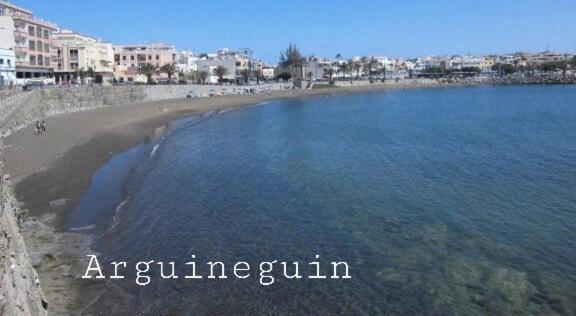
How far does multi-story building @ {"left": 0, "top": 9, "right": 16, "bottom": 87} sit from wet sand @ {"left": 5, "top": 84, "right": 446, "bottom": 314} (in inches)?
525

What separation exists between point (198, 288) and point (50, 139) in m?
25.6

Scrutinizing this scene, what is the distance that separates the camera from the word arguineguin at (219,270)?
1468 cm

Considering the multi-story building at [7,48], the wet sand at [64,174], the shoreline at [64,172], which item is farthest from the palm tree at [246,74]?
the wet sand at [64,174]

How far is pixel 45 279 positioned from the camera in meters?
14.1

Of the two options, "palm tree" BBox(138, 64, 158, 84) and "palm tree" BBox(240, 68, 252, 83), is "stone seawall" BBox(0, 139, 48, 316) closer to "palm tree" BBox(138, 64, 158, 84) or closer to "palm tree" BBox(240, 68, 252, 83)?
"palm tree" BBox(138, 64, 158, 84)

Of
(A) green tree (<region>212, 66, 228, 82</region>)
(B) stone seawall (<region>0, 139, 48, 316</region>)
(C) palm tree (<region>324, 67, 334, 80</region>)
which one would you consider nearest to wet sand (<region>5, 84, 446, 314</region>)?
(B) stone seawall (<region>0, 139, 48, 316</region>)

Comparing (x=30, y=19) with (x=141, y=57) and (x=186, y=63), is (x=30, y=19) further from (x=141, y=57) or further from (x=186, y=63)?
(x=186, y=63)

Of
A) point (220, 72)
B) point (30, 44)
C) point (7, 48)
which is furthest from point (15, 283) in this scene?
point (220, 72)

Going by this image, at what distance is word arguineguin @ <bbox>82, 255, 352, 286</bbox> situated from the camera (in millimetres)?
14680

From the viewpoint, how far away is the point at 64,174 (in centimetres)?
2669

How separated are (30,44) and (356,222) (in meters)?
66.5

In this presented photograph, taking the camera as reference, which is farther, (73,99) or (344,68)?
(344,68)

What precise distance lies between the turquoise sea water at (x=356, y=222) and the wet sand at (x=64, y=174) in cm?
73

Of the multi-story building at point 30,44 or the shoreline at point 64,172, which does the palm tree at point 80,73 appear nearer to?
the multi-story building at point 30,44
